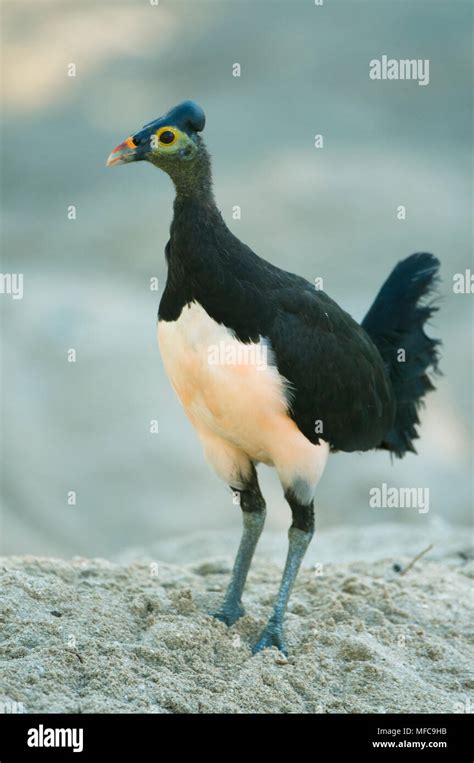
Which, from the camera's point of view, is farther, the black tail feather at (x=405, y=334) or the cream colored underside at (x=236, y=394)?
the black tail feather at (x=405, y=334)

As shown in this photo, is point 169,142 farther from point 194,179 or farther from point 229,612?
point 229,612

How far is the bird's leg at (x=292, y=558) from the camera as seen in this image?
7156 mm

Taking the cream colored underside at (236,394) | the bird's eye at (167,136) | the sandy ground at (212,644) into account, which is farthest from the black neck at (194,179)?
the sandy ground at (212,644)

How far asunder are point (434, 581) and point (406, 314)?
7.51ft

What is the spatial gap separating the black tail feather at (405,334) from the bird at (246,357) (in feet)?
3.21

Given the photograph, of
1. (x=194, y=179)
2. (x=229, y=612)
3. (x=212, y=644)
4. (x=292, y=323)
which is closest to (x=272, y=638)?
(x=212, y=644)

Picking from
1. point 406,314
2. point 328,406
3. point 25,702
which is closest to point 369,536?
point 406,314

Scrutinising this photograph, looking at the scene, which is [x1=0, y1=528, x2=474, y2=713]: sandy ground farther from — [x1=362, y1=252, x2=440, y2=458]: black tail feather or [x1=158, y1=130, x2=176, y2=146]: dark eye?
[x1=158, y1=130, x2=176, y2=146]: dark eye

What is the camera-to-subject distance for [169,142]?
22.5 ft

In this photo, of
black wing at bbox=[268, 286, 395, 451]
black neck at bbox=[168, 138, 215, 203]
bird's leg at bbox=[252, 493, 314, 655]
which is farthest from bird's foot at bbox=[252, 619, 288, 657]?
black neck at bbox=[168, 138, 215, 203]

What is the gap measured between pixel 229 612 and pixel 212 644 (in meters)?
0.62

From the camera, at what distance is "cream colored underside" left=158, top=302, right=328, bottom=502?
267 inches

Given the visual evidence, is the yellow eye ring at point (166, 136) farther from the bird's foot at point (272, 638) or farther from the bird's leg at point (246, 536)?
the bird's foot at point (272, 638)

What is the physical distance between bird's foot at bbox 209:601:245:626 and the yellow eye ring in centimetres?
318
